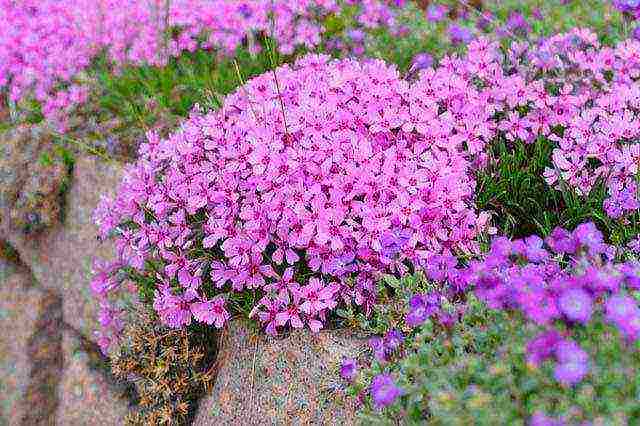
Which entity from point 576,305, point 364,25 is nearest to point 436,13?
point 364,25

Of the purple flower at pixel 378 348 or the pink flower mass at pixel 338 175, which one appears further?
the pink flower mass at pixel 338 175

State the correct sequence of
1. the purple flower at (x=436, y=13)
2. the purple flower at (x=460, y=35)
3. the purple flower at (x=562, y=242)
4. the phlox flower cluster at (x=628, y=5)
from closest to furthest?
1. the purple flower at (x=562, y=242)
2. the phlox flower cluster at (x=628, y=5)
3. the purple flower at (x=460, y=35)
4. the purple flower at (x=436, y=13)

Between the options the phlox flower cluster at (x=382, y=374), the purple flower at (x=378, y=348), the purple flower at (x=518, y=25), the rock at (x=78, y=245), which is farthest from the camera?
the purple flower at (x=518, y=25)

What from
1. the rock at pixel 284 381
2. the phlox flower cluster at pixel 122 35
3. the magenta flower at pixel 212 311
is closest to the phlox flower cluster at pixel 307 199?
the magenta flower at pixel 212 311

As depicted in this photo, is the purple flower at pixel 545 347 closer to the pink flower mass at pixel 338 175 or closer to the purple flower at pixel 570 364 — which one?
the purple flower at pixel 570 364

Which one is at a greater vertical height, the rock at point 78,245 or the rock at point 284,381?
the rock at point 284,381

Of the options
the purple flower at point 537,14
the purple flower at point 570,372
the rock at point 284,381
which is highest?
the purple flower at point 570,372

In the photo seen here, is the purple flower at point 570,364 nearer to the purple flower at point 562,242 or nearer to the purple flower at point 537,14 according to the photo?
the purple flower at point 562,242
